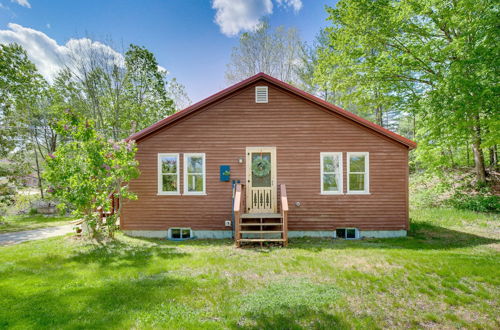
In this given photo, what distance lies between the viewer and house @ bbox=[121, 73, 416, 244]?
7.95 m

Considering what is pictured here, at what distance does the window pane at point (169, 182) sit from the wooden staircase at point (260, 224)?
8.04 ft

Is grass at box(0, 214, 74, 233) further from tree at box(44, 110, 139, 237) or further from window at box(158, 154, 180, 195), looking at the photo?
window at box(158, 154, 180, 195)

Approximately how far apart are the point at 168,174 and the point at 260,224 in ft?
12.2

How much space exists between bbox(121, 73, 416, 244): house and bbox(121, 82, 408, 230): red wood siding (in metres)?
0.03

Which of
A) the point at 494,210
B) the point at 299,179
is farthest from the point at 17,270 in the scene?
the point at 494,210

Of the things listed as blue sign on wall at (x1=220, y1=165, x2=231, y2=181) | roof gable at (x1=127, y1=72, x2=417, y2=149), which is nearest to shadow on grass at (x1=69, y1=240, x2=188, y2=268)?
blue sign on wall at (x1=220, y1=165, x2=231, y2=181)

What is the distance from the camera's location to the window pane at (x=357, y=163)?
26.5 feet

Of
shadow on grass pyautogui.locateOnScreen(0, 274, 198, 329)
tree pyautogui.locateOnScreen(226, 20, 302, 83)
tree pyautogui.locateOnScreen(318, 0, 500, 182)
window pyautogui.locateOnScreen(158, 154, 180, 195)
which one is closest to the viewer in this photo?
shadow on grass pyautogui.locateOnScreen(0, 274, 198, 329)

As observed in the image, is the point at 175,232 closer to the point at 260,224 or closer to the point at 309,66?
the point at 260,224

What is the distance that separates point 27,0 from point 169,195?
14.8m

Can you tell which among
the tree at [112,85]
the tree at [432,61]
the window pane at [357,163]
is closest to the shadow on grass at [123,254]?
the window pane at [357,163]

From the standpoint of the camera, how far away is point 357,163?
8.09m

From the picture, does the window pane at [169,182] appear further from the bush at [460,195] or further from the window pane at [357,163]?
the bush at [460,195]

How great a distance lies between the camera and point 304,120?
8.08m
